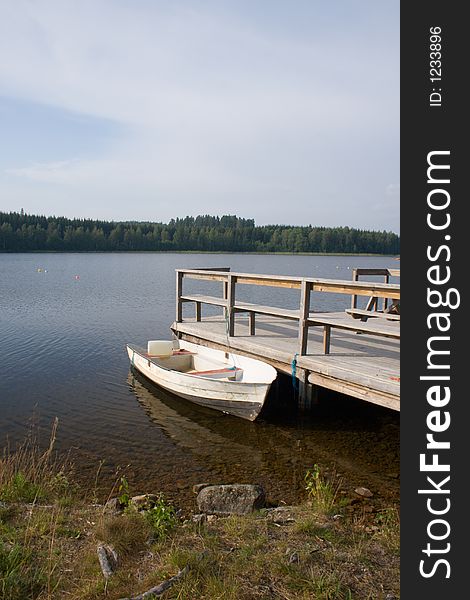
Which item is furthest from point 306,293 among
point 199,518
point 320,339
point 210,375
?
point 199,518

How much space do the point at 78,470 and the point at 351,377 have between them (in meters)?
4.39

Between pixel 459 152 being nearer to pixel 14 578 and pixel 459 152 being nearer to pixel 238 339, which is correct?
pixel 14 578

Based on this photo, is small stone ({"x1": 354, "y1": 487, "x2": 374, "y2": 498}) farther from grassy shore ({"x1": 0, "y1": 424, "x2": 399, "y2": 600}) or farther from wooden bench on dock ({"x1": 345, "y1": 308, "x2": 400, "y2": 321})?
wooden bench on dock ({"x1": 345, "y1": 308, "x2": 400, "y2": 321})

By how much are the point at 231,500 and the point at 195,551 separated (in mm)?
1646

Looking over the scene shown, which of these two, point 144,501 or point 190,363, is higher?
point 190,363

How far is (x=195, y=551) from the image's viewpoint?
3795 millimetres

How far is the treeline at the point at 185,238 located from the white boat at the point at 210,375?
333ft

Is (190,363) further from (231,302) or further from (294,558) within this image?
(294,558)

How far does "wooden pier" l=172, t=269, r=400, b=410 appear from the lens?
7.38 m

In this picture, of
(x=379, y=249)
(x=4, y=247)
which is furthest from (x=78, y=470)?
(x=379, y=249)

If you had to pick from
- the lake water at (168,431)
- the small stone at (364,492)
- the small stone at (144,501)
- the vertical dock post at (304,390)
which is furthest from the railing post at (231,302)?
the small stone at (144,501)

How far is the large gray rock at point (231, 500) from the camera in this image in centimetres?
526

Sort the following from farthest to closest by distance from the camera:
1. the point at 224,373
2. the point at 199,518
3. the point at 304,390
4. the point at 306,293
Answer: the point at 224,373, the point at 304,390, the point at 306,293, the point at 199,518

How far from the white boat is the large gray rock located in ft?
9.37
